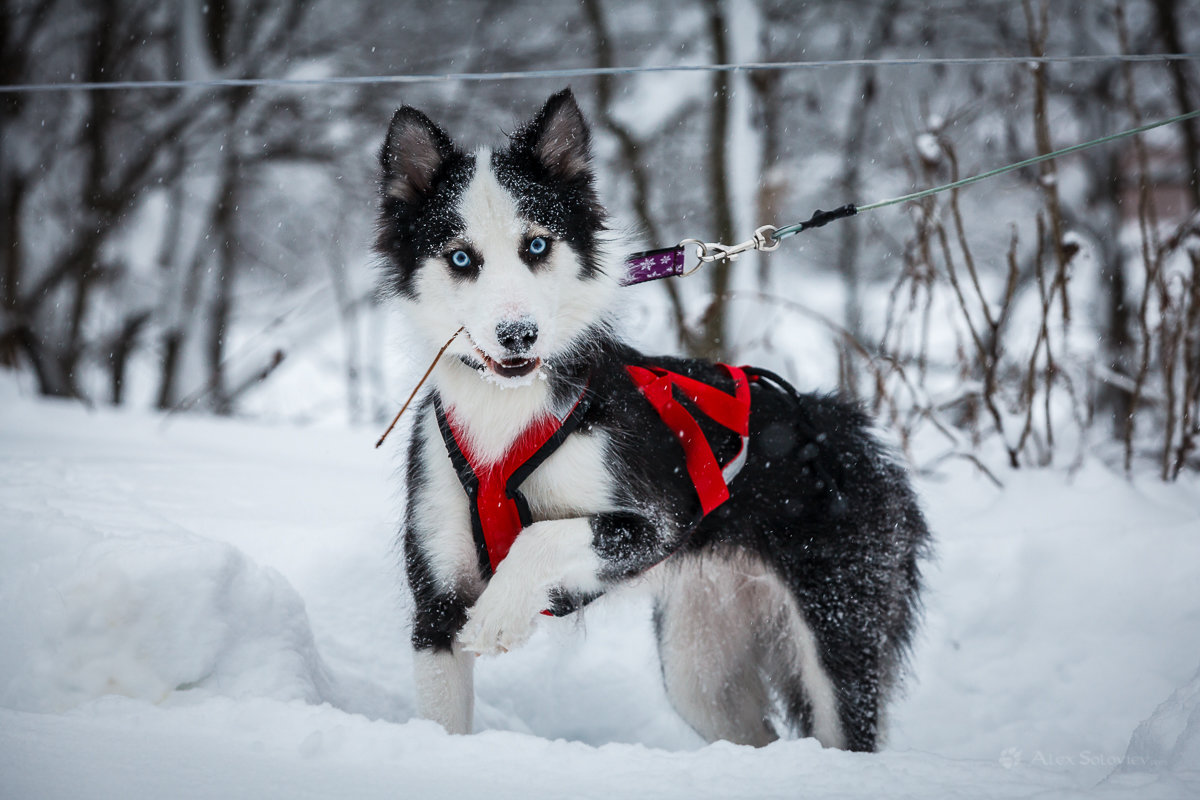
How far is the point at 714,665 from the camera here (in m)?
2.63

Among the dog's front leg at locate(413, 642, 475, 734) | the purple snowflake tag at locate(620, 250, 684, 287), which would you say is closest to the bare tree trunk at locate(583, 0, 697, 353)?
the purple snowflake tag at locate(620, 250, 684, 287)

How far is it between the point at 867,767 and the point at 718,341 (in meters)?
4.27

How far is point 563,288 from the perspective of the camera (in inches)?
77.8

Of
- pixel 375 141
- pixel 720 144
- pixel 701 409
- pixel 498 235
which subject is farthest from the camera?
pixel 375 141

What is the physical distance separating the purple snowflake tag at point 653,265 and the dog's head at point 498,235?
0.13m

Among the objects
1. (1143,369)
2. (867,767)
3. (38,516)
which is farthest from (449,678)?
(1143,369)

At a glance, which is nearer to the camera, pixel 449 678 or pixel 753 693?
pixel 449 678

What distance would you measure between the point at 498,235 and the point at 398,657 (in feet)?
5.29

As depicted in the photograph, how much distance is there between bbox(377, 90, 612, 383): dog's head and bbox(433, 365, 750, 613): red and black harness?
7.3 inches

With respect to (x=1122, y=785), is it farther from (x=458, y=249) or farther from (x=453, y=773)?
(x=458, y=249)

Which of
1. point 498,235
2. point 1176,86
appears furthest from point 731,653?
point 1176,86

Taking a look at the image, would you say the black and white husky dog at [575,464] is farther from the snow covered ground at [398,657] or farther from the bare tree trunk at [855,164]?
the bare tree trunk at [855,164]

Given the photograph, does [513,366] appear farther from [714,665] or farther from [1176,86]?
[1176,86]

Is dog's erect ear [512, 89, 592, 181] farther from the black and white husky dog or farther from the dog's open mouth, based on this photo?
the dog's open mouth
